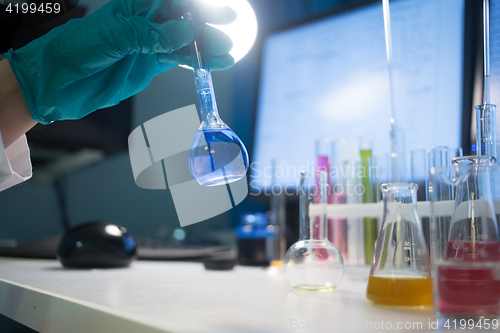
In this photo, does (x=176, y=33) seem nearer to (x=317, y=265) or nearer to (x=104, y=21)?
(x=104, y=21)

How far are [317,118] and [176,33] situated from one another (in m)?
0.54

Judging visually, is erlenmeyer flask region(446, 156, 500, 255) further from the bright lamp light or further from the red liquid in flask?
the bright lamp light

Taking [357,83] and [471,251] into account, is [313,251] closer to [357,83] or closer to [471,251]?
[471,251]

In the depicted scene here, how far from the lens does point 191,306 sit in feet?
1.42

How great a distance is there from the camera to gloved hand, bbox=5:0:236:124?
701 millimetres

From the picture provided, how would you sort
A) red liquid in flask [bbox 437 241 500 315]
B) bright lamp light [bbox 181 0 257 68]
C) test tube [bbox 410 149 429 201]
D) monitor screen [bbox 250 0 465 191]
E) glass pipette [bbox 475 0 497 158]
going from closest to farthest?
red liquid in flask [bbox 437 241 500 315] < glass pipette [bbox 475 0 497 158] < test tube [bbox 410 149 429 201] < bright lamp light [bbox 181 0 257 68] < monitor screen [bbox 250 0 465 191]

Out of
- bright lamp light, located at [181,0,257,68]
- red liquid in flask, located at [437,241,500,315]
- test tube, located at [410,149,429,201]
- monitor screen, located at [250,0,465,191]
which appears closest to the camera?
red liquid in flask, located at [437,241,500,315]

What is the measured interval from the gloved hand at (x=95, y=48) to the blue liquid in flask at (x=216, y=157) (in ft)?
0.75

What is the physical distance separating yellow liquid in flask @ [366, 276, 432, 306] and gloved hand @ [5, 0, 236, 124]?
19.4 inches

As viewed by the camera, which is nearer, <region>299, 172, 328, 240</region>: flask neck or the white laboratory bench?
the white laboratory bench

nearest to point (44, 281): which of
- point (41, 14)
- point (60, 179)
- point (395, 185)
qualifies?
point (395, 185)

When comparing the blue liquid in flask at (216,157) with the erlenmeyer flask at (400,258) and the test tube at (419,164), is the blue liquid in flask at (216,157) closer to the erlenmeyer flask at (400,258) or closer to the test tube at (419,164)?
the erlenmeyer flask at (400,258)

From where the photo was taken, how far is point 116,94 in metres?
0.84

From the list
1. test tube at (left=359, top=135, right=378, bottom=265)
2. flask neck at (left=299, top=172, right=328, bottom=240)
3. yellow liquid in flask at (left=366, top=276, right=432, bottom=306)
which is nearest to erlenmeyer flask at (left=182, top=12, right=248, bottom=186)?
flask neck at (left=299, top=172, right=328, bottom=240)
